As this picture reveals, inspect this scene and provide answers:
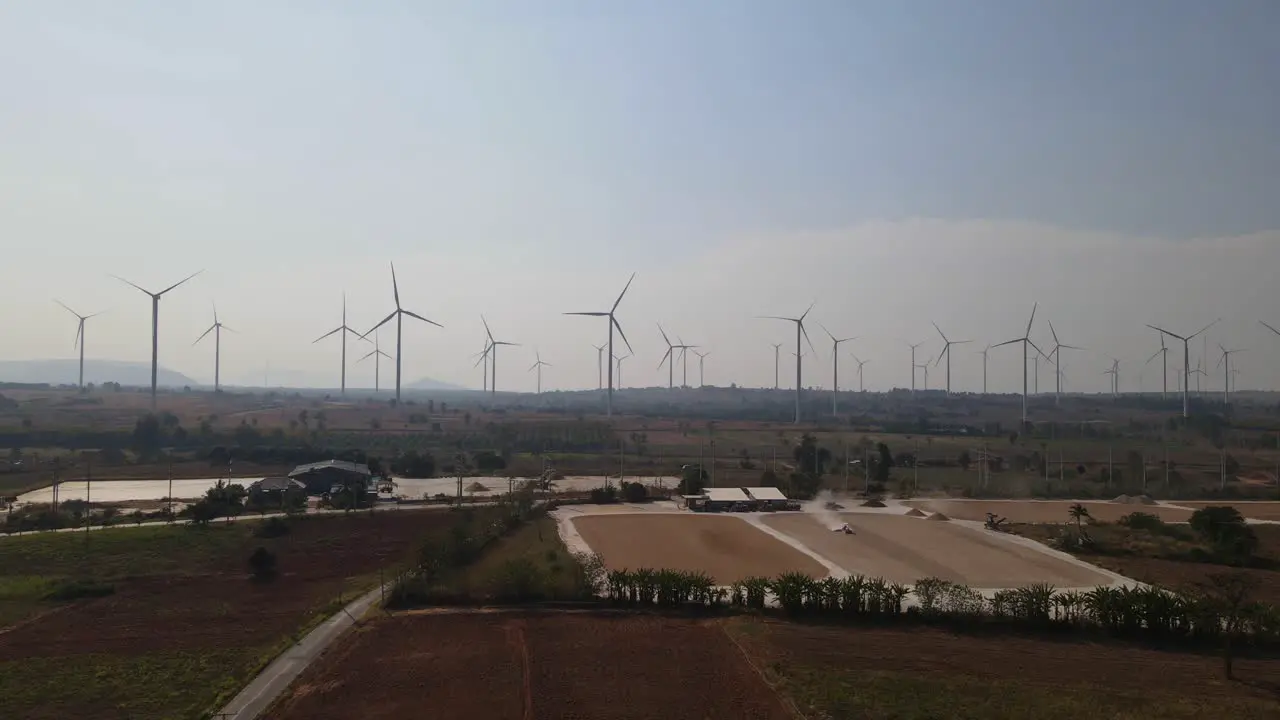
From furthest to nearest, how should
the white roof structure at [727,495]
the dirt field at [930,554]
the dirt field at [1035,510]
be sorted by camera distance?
the white roof structure at [727,495] → the dirt field at [1035,510] → the dirt field at [930,554]

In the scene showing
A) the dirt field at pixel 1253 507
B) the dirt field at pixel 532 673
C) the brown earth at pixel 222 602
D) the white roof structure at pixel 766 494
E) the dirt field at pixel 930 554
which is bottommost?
the brown earth at pixel 222 602

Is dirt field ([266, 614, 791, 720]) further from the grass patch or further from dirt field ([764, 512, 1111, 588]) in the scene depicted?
dirt field ([764, 512, 1111, 588])

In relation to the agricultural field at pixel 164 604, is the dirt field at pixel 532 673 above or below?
above

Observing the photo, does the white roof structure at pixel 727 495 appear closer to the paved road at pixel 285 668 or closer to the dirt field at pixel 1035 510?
the dirt field at pixel 1035 510

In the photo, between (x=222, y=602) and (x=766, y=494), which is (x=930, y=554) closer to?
(x=766, y=494)

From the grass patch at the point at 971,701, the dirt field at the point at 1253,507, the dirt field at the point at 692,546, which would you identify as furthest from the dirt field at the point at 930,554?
the dirt field at the point at 1253,507

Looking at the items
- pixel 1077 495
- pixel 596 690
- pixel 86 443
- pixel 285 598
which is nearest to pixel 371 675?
pixel 596 690

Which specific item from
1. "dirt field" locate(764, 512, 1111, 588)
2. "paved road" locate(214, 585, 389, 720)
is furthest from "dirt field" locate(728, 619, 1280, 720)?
"paved road" locate(214, 585, 389, 720)
